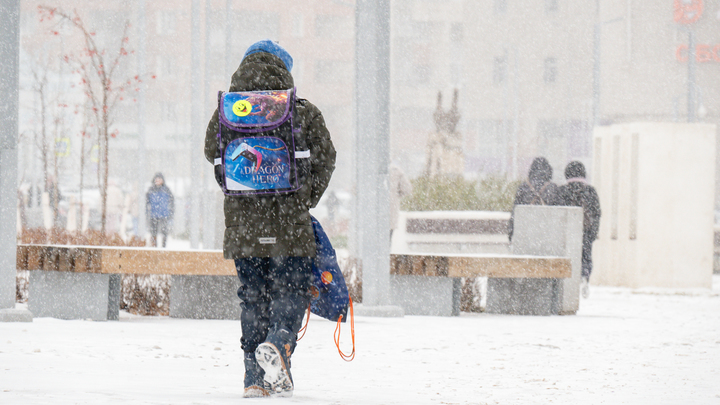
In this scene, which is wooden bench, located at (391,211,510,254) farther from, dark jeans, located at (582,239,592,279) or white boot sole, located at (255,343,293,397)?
white boot sole, located at (255,343,293,397)

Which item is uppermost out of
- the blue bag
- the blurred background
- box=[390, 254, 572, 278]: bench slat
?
the blurred background

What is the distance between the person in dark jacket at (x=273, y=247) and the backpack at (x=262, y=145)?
5 cm

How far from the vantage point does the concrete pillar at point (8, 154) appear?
26.6 ft

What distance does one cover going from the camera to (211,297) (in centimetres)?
921

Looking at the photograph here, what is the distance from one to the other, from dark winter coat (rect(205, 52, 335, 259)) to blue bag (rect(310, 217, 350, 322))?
0.11m

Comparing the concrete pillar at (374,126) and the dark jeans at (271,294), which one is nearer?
the dark jeans at (271,294)

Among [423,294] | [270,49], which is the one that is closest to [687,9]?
[423,294]

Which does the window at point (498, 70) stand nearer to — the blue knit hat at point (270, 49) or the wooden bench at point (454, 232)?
the wooden bench at point (454, 232)

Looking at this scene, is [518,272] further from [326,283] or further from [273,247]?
[273,247]

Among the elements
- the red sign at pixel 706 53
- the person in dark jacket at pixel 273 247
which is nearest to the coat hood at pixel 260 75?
the person in dark jacket at pixel 273 247

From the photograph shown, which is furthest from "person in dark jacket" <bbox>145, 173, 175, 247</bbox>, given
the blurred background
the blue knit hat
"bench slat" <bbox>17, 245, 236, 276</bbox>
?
the blurred background

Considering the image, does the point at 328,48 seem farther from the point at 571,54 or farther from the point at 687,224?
the point at 687,224

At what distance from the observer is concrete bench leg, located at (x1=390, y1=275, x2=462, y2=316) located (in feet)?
32.8

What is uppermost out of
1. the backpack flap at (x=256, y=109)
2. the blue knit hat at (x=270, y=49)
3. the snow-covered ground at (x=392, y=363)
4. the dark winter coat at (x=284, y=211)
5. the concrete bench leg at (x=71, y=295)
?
the blue knit hat at (x=270, y=49)
